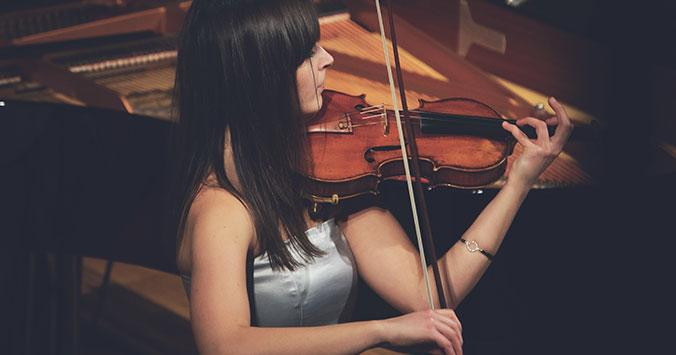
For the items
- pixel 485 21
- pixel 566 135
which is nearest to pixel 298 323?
pixel 566 135

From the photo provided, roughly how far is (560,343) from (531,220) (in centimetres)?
28

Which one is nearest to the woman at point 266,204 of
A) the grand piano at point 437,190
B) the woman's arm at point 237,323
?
the woman's arm at point 237,323

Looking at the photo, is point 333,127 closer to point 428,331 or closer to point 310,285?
point 310,285

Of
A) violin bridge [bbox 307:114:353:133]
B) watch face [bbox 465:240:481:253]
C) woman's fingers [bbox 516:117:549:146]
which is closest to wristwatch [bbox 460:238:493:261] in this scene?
watch face [bbox 465:240:481:253]

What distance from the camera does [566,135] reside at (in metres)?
1.60

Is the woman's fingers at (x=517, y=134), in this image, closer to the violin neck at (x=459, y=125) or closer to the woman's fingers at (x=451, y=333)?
the violin neck at (x=459, y=125)

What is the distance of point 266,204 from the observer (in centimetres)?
162

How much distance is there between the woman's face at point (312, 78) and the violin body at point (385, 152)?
85 mm

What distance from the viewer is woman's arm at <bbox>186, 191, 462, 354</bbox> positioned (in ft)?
4.71

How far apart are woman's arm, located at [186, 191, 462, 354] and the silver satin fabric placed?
176 mm

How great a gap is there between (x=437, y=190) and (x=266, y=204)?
0.36 metres

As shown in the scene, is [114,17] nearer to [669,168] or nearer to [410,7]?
[410,7]

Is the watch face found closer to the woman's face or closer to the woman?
the woman

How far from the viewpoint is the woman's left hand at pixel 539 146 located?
159cm
